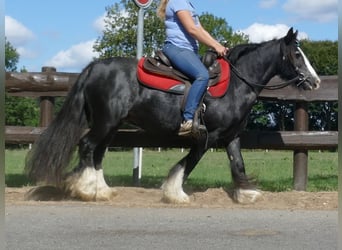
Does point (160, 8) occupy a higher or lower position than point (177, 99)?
higher

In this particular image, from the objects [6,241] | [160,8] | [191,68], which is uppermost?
[160,8]

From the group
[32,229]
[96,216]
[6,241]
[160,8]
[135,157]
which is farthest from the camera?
[135,157]

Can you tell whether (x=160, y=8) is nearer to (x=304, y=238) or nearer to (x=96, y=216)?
(x=96, y=216)

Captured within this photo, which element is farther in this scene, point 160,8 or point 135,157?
point 135,157

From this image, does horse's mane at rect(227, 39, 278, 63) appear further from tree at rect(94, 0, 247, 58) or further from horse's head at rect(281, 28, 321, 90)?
tree at rect(94, 0, 247, 58)

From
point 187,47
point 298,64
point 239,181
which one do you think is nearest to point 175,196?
point 239,181

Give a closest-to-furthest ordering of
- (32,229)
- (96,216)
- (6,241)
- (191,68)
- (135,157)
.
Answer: (6,241) → (32,229) → (96,216) → (191,68) → (135,157)

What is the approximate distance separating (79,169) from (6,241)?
9.74 ft

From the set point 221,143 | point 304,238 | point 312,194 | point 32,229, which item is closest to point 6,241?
point 32,229

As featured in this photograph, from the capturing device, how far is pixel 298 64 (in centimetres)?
880

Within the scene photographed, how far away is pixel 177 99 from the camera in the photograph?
8.41 metres

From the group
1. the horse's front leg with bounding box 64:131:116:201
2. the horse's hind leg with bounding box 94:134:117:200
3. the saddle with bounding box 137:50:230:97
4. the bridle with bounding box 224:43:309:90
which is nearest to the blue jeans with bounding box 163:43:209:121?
the saddle with bounding box 137:50:230:97

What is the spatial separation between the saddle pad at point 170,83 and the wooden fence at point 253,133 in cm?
143

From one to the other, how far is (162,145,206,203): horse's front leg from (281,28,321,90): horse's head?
1.62 metres
